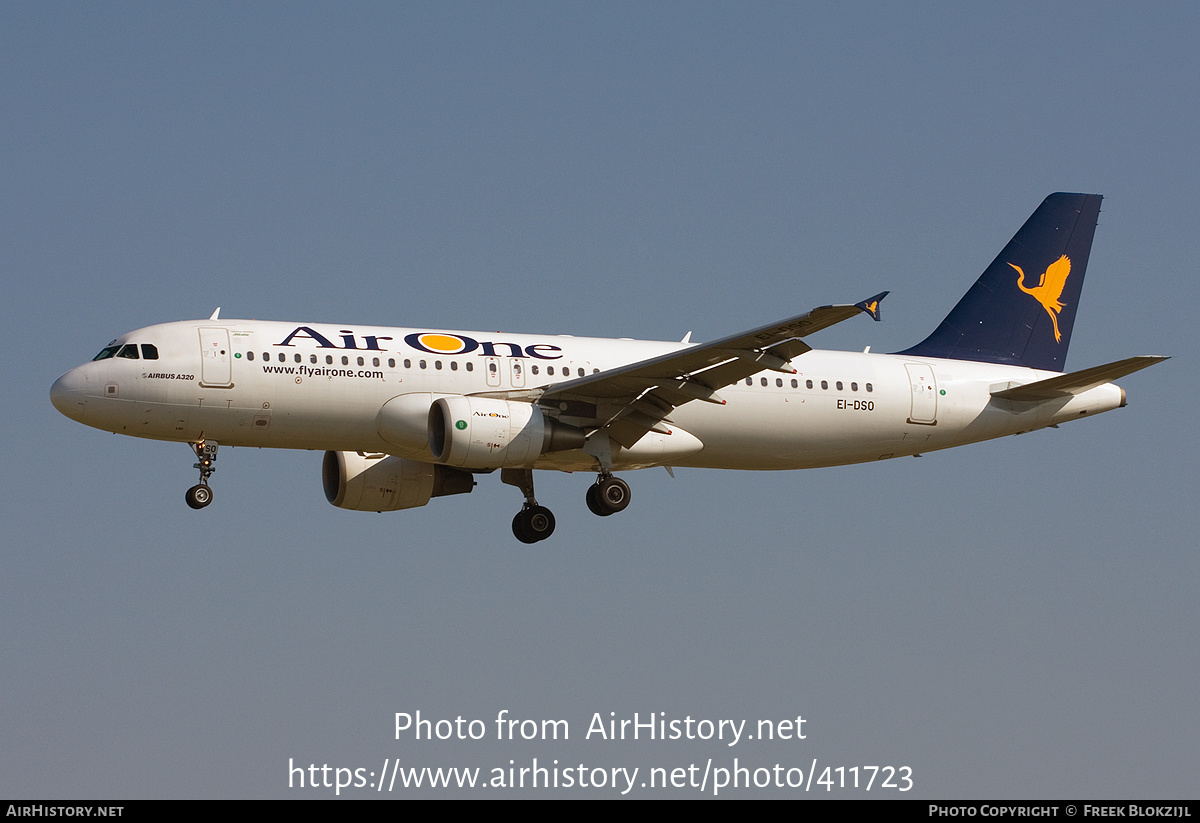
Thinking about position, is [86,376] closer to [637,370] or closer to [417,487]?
[417,487]

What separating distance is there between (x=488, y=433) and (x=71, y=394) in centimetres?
914

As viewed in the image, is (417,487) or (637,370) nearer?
(637,370)

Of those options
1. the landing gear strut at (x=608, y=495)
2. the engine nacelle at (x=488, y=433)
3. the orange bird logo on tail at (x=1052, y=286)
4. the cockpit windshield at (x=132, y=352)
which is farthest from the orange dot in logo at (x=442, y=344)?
the orange bird logo on tail at (x=1052, y=286)

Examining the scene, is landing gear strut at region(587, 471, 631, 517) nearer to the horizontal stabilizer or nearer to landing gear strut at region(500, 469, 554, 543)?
landing gear strut at region(500, 469, 554, 543)

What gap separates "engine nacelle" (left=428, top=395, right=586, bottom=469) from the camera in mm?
36500

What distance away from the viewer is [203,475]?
3750cm

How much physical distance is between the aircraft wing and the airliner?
50mm

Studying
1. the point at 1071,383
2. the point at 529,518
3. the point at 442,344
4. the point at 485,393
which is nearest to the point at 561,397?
the point at 485,393

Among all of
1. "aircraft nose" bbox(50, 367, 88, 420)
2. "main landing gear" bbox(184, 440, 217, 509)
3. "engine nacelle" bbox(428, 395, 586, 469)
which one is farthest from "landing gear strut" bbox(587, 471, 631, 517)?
"aircraft nose" bbox(50, 367, 88, 420)

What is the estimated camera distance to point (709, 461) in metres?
40.5

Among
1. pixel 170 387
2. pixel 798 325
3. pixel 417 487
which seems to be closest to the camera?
pixel 798 325

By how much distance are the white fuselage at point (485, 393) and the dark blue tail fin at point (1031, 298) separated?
1168 millimetres

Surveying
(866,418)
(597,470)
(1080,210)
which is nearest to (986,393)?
(866,418)

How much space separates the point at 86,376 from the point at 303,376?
4.76 metres
